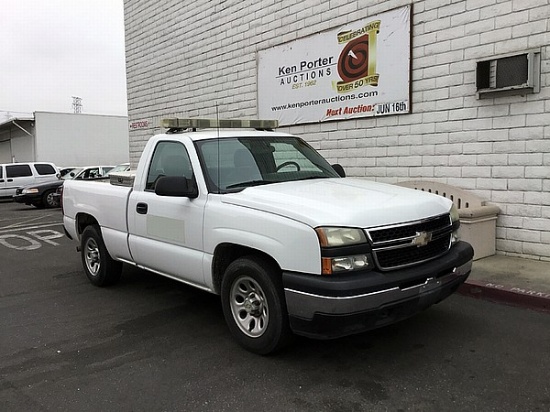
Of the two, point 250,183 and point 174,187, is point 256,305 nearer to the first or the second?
point 250,183

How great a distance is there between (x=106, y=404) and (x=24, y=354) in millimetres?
1332

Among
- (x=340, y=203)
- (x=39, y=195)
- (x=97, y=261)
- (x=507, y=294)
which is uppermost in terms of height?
(x=340, y=203)

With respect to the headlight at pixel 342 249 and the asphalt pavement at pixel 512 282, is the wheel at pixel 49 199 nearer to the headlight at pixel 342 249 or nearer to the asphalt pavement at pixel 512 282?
the asphalt pavement at pixel 512 282

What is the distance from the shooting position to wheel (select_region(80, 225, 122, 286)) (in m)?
5.95

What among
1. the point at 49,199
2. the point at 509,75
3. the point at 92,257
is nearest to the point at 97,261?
the point at 92,257

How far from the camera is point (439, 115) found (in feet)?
24.1

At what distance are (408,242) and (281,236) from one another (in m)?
0.94

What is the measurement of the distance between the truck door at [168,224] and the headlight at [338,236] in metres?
1.32

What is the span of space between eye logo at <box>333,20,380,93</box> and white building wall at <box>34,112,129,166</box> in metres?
28.5

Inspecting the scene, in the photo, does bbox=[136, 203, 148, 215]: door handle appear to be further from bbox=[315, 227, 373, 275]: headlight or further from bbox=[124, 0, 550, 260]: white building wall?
bbox=[315, 227, 373, 275]: headlight

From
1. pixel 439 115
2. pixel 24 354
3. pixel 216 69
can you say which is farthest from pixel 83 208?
pixel 216 69

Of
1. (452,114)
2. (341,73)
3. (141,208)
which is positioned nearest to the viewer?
(141,208)

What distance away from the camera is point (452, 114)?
7.17 m

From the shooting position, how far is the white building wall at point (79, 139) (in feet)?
106
